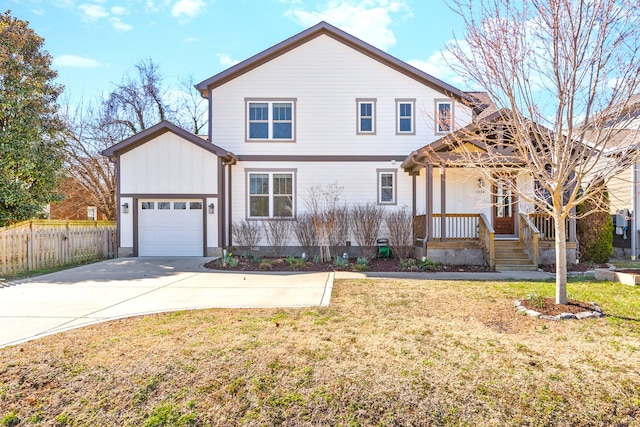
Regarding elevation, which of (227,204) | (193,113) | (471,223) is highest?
(193,113)

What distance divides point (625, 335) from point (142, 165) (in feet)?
46.2

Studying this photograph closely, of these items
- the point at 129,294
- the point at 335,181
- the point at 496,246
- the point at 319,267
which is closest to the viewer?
the point at 129,294

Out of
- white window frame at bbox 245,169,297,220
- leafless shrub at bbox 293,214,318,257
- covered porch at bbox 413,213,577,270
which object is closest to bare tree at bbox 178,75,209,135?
white window frame at bbox 245,169,297,220

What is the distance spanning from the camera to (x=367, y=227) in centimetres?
1333

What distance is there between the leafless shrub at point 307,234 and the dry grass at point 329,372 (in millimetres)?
7948

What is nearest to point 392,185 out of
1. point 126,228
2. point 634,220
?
point 634,220

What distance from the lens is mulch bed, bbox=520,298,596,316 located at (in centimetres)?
570

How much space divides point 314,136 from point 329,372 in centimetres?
1166

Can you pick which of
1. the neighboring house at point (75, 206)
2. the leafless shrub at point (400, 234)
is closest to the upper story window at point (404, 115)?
the leafless shrub at point (400, 234)

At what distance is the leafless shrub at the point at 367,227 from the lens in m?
13.2

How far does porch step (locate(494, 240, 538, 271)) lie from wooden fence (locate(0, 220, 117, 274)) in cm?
1370

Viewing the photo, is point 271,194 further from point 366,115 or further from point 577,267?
point 577,267

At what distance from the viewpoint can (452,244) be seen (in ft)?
39.0

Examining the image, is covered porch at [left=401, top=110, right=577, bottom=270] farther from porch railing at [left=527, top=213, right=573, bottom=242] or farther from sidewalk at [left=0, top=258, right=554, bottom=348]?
sidewalk at [left=0, top=258, right=554, bottom=348]
